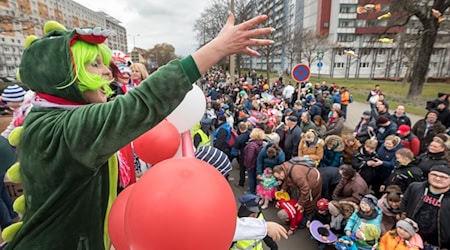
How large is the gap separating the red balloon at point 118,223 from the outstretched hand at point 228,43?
70 cm

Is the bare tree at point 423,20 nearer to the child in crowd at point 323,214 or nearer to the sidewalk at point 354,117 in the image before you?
the sidewalk at point 354,117

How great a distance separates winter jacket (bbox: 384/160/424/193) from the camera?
3.92 meters

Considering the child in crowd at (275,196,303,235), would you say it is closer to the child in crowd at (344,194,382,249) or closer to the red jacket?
the red jacket

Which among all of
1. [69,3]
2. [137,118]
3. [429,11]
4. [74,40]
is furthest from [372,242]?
A: [69,3]

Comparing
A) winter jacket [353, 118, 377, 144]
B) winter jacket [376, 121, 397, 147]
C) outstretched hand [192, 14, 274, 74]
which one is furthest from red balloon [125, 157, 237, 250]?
winter jacket [353, 118, 377, 144]

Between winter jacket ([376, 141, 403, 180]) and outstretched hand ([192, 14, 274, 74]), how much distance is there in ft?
15.7

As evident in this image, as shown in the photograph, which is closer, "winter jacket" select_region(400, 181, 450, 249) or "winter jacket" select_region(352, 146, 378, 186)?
"winter jacket" select_region(400, 181, 450, 249)

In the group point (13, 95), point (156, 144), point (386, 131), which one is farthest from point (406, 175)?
point (13, 95)

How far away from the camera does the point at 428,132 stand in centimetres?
579

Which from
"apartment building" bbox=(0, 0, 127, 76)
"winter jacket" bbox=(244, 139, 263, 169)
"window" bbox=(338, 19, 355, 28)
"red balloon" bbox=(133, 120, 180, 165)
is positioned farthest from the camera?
"window" bbox=(338, 19, 355, 28)

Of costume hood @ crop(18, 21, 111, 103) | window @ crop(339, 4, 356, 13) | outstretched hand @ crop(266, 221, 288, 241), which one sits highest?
window @ crop(339, 4, 356, 13)

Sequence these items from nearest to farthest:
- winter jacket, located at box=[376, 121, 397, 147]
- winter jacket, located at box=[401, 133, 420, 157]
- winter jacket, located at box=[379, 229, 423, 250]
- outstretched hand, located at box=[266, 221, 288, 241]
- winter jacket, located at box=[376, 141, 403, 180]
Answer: outstretched hand, located at box=[266, 221, 288, 241]
winter jacket, located at box=[379, 229, 423, 250]
winter jacket, located at box=[376, 141, 403, 180]
winter jacket, located at box=[401, 133, 420, 157]
winter jacket, located at box=[376, 121, 397, 147]

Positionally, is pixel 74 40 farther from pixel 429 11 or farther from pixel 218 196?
pixel 429 11

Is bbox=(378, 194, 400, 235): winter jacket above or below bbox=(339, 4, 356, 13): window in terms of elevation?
below
